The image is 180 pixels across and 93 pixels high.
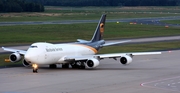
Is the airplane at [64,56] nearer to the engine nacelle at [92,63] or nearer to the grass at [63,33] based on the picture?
the engine nacelle at [92,63]

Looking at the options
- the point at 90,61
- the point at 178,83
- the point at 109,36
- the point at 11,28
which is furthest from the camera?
the point at 11,28

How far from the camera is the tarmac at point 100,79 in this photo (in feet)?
152

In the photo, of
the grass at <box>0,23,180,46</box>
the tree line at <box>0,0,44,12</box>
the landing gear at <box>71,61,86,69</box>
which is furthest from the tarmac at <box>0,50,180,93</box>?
the tree line at <box>0,0,44,12</box>

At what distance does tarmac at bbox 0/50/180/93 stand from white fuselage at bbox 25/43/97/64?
1403mm

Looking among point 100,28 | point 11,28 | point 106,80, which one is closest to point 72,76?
point 106,80

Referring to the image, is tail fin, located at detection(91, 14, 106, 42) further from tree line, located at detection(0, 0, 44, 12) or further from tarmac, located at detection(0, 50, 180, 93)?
tree line, located at detection(0, 0, 44, 12)

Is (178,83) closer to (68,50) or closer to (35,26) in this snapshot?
(68,50)

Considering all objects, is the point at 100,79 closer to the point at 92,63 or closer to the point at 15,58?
the point at 92,63

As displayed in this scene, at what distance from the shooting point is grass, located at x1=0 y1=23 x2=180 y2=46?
326ft

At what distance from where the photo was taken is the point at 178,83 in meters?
50.3

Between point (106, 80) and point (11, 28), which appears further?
point (11, 28)

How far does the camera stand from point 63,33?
4500 inches

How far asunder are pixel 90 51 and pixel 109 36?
4553 centimetres

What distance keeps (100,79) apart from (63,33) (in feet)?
204
